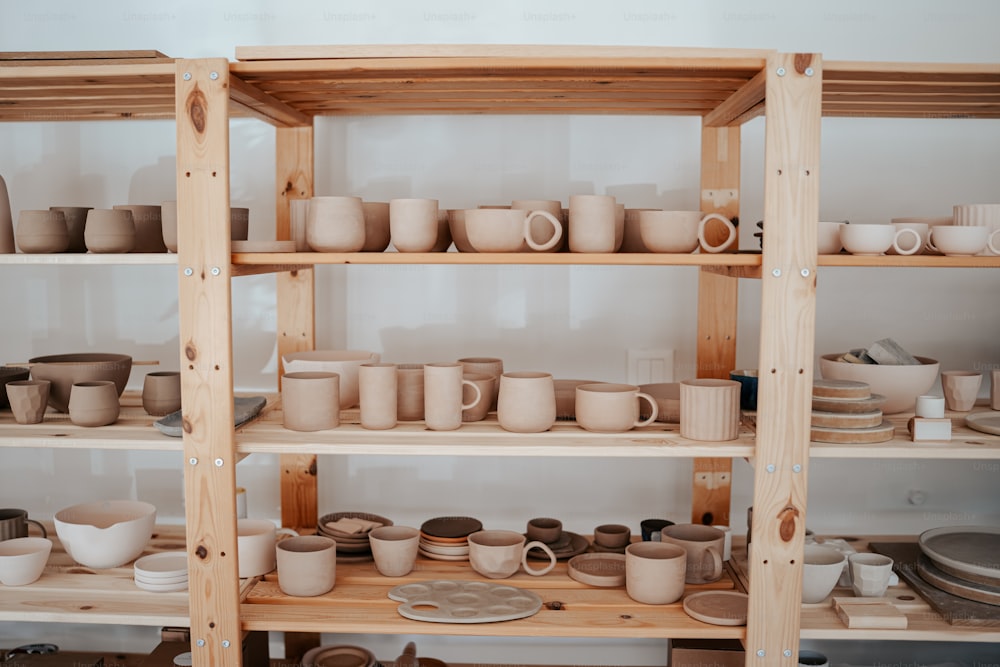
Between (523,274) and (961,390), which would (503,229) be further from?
(961,390)

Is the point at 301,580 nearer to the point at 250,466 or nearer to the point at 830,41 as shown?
the point at 250,466

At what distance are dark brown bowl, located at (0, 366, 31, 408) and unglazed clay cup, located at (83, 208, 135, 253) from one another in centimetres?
42

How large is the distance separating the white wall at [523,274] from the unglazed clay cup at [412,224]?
0.52 m

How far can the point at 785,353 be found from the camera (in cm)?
158

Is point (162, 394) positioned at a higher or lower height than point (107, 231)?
lower

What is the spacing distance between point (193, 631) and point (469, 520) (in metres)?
0.66

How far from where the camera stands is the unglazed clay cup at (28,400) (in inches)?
70.6

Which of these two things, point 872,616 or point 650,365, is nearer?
point 872,616

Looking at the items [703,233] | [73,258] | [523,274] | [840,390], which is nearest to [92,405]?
[73,258]

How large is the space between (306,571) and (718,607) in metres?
0.81

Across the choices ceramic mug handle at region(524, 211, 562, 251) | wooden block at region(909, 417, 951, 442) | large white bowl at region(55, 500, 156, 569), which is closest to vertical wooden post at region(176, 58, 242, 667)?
large white bowl at region(55, 500, 156, 569)

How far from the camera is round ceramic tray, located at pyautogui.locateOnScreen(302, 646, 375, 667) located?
6.45ft

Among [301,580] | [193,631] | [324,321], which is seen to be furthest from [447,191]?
[193,631]

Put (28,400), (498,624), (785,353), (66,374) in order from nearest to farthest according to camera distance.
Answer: (785,353) < (498,624) < (28,400) < (66,374)
